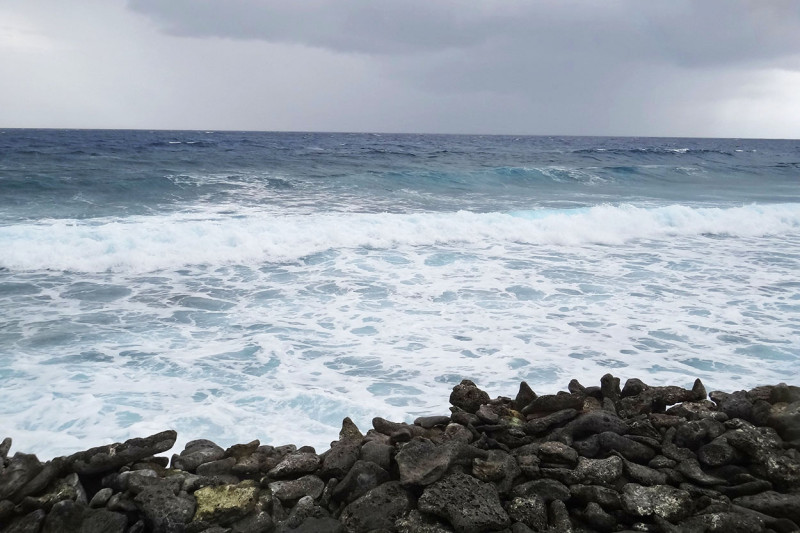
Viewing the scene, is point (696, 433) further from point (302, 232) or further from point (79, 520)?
point (302, 232)

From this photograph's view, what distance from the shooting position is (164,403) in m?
5.59

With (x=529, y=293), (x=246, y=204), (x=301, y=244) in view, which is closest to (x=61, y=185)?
(x=246, y=204)

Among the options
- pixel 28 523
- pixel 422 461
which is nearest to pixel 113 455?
pixel 28 523

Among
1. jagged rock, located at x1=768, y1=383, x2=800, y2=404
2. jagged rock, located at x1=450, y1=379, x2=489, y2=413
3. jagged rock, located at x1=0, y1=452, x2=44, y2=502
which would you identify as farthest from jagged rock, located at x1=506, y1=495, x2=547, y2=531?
jagged rock, located at x1=0, y1=452, x2=44, y2=502

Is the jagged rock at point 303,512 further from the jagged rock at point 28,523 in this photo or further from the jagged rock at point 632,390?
the jagged rock at point 632,390

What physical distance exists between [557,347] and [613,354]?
2.08ft

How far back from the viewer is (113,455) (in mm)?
3811

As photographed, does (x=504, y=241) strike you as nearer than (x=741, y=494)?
No

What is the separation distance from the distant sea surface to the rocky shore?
110cm

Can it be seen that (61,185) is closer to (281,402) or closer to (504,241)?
(504,241)

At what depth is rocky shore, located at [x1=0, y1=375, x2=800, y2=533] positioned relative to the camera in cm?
331

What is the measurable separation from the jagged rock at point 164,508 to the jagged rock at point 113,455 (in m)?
0.42

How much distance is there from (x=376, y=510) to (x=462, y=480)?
541 mm

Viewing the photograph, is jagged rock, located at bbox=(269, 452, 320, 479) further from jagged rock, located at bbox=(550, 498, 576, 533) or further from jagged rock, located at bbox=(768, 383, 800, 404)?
jagged rock, located at bbox=(768, 383, 800, 404)
